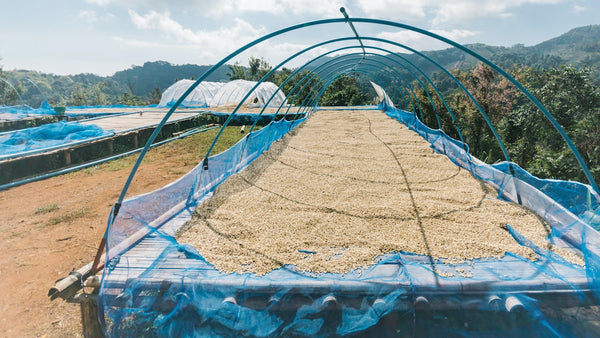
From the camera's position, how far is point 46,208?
5.23m

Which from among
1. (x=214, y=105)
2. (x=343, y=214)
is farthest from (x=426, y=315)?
(x=214, y=105)

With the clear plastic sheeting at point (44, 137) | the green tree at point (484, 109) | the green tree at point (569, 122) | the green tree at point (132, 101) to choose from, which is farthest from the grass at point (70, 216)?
the green tree at point (132, 101)

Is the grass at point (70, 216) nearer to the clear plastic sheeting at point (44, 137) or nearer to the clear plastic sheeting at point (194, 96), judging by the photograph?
the clear plastic sheeting at point (44, 137)

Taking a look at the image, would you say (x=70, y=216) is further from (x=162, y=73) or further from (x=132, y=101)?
(x=162, y=73)

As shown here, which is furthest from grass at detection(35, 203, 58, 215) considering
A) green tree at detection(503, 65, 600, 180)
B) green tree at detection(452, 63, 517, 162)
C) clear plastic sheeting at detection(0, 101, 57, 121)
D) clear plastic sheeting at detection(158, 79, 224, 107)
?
clear plastic sheeting at detection(158, 79, 224, 107)

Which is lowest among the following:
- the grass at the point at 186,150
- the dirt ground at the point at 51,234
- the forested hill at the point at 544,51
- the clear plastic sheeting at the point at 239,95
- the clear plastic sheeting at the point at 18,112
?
the dirt ground at the point at 51,234

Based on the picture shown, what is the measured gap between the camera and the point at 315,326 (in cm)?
242

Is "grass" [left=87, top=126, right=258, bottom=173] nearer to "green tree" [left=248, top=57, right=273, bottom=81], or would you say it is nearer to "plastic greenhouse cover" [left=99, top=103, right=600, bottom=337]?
"plastic greenhouse cover" [left=99, top=103, right=600, bottom=337]

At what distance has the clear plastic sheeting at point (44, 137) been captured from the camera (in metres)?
7.26

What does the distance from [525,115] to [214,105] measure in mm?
19198

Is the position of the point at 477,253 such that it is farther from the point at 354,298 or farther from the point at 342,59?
the point at 342,59

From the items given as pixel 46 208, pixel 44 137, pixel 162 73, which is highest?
pixel 162 73

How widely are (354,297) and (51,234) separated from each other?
450cm

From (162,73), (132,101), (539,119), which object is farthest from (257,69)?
(162,73)
